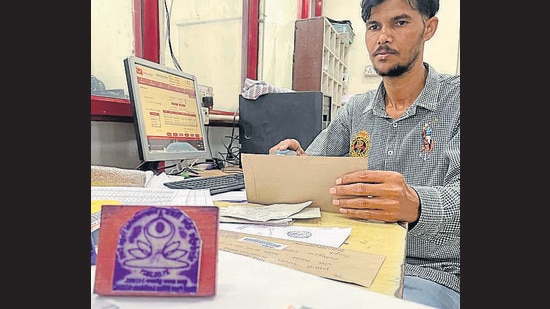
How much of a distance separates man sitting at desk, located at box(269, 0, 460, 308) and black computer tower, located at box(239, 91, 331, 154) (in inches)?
14.6

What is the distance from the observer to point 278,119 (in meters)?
1.82

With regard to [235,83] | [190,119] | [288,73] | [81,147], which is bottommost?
[81,147]

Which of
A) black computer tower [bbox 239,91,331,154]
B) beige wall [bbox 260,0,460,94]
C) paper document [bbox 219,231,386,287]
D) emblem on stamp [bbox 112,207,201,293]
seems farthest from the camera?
beige wall [bbox 260,0,460,94]

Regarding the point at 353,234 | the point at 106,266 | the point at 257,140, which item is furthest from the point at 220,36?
the point at 106,266

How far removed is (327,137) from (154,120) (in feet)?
2.01

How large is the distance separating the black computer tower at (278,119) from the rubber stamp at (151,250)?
4.72ft

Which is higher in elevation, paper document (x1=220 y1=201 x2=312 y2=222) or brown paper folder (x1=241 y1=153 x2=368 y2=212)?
brown paper folder (x1=241 y1=153 x2=368 y2=212)

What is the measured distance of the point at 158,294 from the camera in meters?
0.33

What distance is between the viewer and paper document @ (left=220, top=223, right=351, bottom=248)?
1.91 feet

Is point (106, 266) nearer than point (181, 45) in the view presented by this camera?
Yes

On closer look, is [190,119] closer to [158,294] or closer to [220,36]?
[220,36]

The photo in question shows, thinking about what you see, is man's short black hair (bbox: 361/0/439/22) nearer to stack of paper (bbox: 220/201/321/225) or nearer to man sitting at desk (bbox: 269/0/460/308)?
man sitting at desk (bbox: 269/0/460/308)

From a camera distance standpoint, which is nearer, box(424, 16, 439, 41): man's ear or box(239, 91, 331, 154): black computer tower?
box(424, 16, 439, 41): man's ear

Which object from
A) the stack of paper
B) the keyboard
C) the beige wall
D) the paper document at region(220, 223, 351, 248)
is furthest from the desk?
the beige wall
